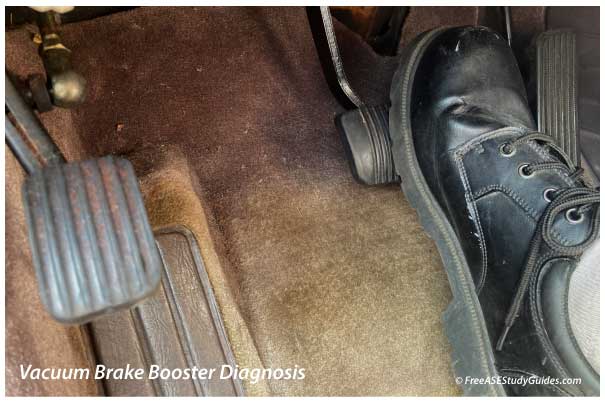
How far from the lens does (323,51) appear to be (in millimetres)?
894

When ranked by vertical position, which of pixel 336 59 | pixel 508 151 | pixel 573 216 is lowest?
pixel 573 216

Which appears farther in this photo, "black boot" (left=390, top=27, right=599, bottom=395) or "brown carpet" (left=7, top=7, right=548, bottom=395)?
"brown carpet" (left=7, top=7, right=548, bottom=395)

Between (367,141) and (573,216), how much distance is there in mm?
299

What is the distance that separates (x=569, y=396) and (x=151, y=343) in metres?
0.51

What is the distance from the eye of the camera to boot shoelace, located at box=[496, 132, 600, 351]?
68 centimetres

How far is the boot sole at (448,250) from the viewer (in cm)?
77

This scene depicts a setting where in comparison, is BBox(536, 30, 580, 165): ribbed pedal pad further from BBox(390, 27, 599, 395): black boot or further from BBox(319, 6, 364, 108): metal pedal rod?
BBox(319, 6, 364, 108): metal pedal rod

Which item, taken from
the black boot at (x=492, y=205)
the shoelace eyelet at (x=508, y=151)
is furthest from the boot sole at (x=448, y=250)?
the shoelace eyelet at (x=508, y=151)

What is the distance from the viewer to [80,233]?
510mm

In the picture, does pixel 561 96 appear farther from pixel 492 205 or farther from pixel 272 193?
pixel 272 193

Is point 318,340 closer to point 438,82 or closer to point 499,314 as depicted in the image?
point 499,314

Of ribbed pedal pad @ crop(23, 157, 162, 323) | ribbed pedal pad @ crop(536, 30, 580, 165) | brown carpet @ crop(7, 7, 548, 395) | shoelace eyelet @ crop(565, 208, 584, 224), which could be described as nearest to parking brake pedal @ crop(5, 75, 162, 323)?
ribbed pedal pad @ crop(23, 157, 162, 323)

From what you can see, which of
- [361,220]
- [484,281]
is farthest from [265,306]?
[484,281]

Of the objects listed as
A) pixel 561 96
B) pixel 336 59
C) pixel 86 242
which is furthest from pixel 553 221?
pixel 86 242
